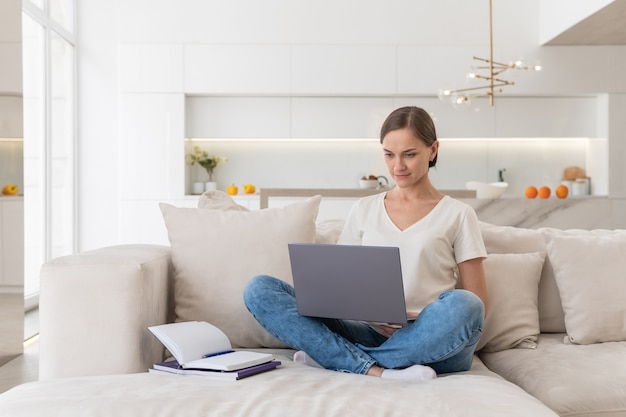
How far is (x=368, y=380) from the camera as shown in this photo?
2062 millimetres

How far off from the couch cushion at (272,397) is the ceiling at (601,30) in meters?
4.61

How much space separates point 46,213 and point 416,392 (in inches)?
196

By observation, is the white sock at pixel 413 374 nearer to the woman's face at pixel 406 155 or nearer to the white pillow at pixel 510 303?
the white pillow at pixel 510 303

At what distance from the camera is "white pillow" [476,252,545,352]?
8.56 feet

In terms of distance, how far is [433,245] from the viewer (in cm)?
243

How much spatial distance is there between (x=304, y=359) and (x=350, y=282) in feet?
1.18

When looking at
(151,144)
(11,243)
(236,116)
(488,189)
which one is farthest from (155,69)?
(488,189)

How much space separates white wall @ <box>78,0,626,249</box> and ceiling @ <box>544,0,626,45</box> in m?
0.13

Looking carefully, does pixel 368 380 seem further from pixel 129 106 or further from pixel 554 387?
pixel 129 106

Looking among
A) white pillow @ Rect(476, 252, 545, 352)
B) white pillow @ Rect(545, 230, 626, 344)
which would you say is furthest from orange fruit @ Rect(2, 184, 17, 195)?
white pillow @ Rect(545, 230, 626, 344)

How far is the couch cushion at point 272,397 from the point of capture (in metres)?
1.79

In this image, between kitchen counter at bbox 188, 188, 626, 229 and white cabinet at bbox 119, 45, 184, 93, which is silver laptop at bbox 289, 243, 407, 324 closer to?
kitchen counter at bbox 188, 188, 626, 229

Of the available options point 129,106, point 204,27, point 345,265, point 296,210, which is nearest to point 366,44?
point 204,27

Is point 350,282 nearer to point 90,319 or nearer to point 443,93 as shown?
point 90,319
